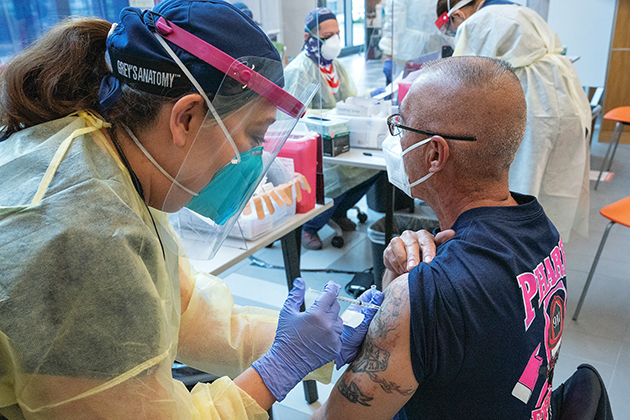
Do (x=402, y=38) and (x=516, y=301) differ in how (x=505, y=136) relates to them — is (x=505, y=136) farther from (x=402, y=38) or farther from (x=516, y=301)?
(x=402, y=38)

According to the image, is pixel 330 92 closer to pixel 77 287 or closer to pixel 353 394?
pixel 353 394

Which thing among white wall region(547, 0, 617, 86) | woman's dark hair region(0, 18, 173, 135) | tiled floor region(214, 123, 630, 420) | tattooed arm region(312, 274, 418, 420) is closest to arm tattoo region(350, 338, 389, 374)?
tattooed arm region(312, 274, 418, 420)

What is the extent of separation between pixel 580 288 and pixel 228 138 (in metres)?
2.64

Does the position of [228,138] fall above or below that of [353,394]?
above

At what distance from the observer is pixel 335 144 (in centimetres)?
258

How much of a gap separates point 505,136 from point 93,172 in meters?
0.84

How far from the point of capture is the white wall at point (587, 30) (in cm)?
553

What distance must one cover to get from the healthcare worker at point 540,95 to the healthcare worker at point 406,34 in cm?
48

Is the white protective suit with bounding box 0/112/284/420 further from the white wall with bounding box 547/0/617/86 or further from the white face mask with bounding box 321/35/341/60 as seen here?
the white wall with bounding box 547/0/617/86

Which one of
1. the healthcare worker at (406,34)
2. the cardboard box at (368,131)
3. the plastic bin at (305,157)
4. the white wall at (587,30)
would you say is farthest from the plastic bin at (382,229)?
the white wall at (587,30)

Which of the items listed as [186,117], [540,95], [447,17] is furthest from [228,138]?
[447,17]

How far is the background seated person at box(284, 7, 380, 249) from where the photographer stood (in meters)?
2.86

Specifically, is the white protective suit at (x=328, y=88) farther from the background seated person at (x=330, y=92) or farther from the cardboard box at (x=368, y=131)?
the cardboard box at (x=368, y=131)

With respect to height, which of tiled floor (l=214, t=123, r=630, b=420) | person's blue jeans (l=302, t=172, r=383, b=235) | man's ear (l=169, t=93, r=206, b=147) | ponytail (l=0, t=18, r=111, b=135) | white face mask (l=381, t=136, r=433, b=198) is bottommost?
tiled floor (l=214, t=123, r=630, b=420)
